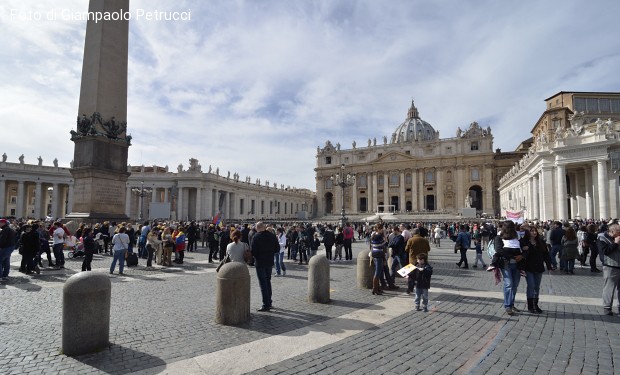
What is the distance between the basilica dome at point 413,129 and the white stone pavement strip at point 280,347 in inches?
3783

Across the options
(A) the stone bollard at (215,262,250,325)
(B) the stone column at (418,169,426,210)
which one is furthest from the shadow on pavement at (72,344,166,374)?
(B) the stone column at (418,169,426,210)

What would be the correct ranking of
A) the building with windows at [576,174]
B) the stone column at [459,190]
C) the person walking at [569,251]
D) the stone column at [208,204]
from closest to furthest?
the person walking at [569,251] < the building with windows at [576,174] < the stone column at [208,204] < the stone column at [459,190]

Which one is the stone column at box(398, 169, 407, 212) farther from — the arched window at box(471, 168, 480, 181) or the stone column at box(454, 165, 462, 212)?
the arched window at box(471, 168, 480, 181)

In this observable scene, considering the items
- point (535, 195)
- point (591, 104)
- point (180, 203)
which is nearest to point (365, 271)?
point (535, 195)

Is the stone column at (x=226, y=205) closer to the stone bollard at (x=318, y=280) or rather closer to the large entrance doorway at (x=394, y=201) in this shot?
the large entrance doorway at (x=394, y=201)

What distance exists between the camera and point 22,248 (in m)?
9.80

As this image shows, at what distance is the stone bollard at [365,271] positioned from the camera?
28.3ft

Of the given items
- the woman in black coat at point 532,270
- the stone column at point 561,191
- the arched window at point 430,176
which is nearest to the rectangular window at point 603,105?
the stone column at point 561,191

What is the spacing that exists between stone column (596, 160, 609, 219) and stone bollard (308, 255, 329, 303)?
2784cm

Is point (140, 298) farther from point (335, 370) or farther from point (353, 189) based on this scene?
point (353, 189)

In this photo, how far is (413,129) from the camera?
10250 centimetres

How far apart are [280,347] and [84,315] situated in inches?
99.0

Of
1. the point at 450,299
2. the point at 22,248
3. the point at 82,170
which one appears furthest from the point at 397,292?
the point at 82,170

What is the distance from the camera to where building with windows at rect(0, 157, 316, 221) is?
45750mm
